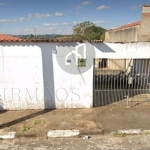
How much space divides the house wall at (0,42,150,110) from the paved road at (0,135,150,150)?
230 centimetres

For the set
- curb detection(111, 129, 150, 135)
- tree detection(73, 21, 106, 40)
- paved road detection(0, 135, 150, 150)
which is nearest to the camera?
paved road detection(0, 135, 150, 150)

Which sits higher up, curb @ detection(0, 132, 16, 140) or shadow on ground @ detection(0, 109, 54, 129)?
shadow on ground @ detection(0, 109, 54, 129)

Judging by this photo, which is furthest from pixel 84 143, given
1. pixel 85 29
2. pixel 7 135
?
pixel 85 29

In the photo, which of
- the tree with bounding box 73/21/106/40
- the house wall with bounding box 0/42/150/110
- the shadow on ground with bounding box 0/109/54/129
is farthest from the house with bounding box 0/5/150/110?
the tree with bounding box 73/21/106/40

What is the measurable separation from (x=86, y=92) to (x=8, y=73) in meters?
3.27

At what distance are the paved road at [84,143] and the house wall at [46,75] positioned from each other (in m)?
2.30

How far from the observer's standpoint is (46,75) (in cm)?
775

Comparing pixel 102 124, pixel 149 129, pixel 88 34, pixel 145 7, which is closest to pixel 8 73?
pixel 102 124

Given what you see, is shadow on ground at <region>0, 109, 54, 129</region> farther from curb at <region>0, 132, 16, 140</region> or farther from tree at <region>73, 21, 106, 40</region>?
tree at <region>73, 21, 106, 40</region>

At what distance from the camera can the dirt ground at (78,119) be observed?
6496mm

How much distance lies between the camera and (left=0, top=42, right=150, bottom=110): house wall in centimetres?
747

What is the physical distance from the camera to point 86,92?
8023 millimetres

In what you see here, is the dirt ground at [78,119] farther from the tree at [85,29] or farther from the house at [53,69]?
the tree at [85,29]

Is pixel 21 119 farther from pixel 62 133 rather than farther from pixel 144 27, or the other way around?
pixel 144 27
